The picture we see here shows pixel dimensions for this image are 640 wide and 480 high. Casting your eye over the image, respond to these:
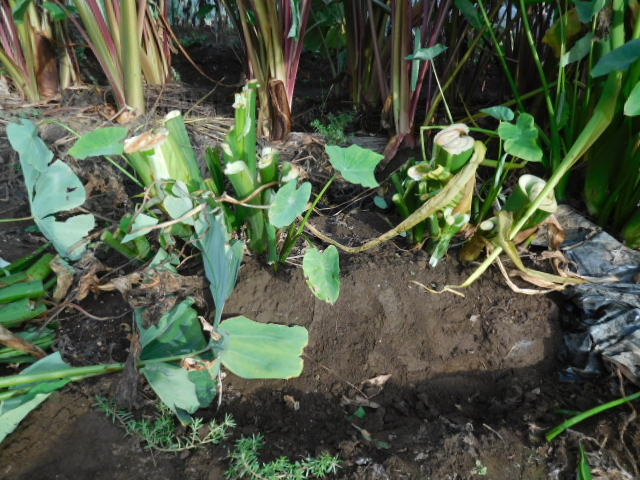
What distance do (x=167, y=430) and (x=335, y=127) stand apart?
4.05ft

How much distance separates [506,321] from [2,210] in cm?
163

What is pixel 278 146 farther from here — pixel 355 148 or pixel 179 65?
pixel 179 65

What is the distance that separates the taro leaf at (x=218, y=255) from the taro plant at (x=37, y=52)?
1.25 m

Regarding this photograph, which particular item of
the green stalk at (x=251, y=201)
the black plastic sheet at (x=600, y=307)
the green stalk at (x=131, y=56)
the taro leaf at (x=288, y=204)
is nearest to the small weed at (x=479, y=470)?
the black plastic sheet at (x=600, y=307)

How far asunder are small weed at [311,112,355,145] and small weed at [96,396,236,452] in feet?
3.52

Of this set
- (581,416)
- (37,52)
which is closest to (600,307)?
(581,416)

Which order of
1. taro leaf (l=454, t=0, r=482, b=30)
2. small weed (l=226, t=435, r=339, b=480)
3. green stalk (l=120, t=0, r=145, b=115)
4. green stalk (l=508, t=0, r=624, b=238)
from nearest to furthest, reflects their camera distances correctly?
small weed (l=226, t=435, r=339, b=480)
green stalk (l=508, t=0, r=624, b=238)
taro leaf (l=454, t=0, r=482, b=30)
green stalk (l=120, t=0, r=145, b=115)

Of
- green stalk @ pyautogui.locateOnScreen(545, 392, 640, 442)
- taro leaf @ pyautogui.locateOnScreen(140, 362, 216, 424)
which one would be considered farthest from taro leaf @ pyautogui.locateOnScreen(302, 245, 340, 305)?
green stalk @ pyautogui.locateOnScreen(545, 392, 640, 442)

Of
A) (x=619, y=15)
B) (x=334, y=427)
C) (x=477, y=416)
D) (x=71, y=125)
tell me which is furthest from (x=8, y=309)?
(x=619, y=15)

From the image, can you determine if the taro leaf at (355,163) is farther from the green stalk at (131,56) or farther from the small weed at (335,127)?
the green stalk at (131,56)

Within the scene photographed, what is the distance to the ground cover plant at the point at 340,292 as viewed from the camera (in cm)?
85

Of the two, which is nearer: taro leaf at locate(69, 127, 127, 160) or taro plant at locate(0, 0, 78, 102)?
taro leaf at locate(69, 127, 127, 160)

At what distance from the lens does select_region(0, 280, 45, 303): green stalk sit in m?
1.03

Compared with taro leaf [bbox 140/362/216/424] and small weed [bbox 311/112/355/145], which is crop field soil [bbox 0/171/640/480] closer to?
taro leaf [bbox 140/362/216/424]
